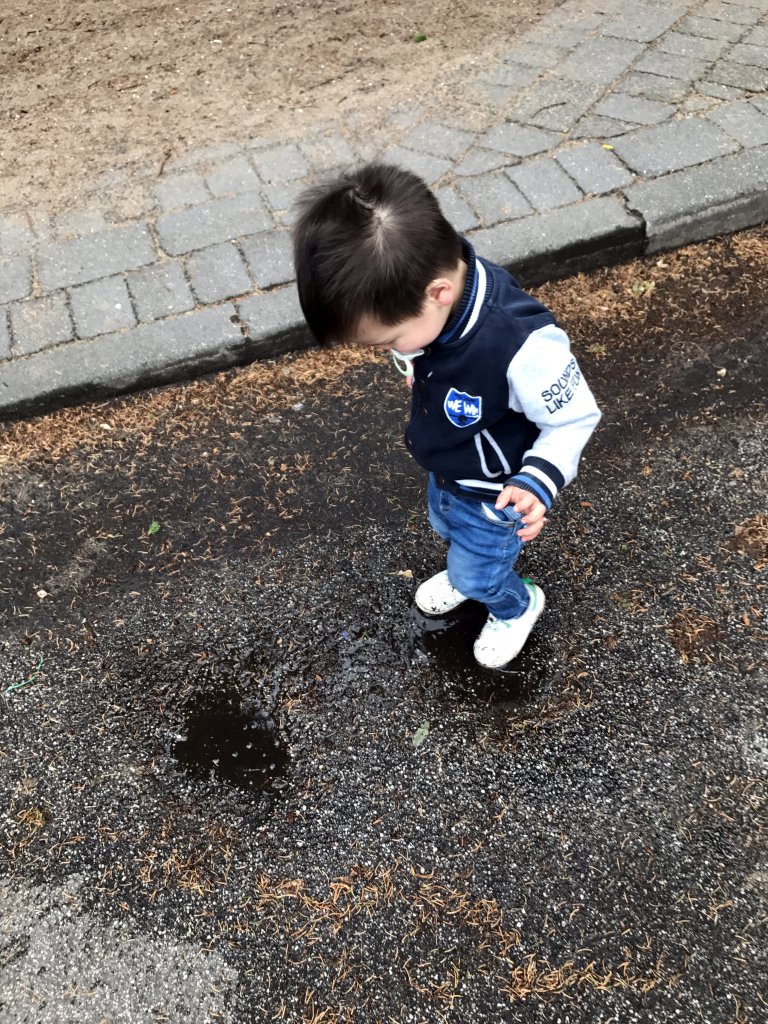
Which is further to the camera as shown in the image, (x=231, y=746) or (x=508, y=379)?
(x=231, y=746)

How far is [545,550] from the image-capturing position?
2.77 metres

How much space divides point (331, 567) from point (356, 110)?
291 centimetres

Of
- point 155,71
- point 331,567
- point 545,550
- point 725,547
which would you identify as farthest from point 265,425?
point 155,71

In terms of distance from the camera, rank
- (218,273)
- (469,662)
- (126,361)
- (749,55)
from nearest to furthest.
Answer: (469,662), (126,361), (218,273), (749,55)

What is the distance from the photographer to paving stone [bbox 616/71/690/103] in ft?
13.6

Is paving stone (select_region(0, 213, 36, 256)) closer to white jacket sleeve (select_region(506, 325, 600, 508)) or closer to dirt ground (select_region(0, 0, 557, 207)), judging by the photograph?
dirt ground (select_region(0, 0, 557, 207))

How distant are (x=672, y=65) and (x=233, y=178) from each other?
2.46 m

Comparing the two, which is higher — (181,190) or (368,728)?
(181,190)

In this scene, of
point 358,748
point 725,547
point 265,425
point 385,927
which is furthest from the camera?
point 265,425

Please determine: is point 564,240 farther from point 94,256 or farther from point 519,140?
point 94,256

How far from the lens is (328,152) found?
4.15 meters

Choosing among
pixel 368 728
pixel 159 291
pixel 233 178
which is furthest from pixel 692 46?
pixel 368 728

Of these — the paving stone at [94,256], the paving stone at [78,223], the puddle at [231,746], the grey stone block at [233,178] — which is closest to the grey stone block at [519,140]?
the grey stone block at [233,178]

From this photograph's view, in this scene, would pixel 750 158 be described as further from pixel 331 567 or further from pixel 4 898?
pixel 4 898
